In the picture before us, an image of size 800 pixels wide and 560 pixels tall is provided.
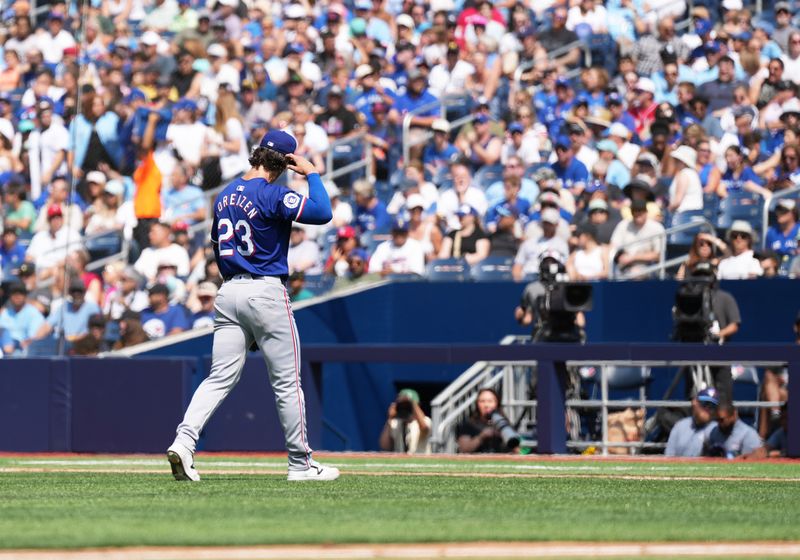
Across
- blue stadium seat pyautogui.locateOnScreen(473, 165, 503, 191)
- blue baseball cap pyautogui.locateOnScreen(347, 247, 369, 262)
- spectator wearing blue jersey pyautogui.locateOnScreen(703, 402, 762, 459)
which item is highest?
blue stadium seat pyautogui.locateOnScreen(473, 165, 503, 191)

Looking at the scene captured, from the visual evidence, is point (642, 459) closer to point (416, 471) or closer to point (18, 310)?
point (416, 471)

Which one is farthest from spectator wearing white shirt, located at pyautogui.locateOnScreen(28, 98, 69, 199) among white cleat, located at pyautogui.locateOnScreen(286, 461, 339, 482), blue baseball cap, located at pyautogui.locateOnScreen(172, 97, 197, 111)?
white cleat, located at pyautogui.locateOnScreen(286, 461, 339, 482)

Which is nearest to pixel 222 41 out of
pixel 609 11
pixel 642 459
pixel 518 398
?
pixel 609 11

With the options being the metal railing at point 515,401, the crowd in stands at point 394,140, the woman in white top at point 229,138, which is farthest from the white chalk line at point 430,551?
the woman in white top at point 229,138

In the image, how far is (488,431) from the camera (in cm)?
1497

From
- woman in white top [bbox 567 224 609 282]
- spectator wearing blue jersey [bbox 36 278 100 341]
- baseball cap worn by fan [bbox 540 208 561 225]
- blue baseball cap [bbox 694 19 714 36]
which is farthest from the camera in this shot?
blue baseball cap [bbox 694 19 714 36]

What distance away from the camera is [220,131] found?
67.7 ft

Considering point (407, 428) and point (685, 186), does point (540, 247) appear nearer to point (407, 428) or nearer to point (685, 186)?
point (685, 186)

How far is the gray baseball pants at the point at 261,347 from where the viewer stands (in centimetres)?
917

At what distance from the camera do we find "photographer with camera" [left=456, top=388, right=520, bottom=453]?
1481 cm

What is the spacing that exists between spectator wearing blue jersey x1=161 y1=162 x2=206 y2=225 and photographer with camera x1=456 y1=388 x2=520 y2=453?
546 centimetres

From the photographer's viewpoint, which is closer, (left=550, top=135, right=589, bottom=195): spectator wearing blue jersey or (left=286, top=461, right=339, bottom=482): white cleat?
(left=286, top=461, right=339, bottom=482): white cleat

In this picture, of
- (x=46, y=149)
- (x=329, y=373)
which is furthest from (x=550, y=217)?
(x=46, y=149)

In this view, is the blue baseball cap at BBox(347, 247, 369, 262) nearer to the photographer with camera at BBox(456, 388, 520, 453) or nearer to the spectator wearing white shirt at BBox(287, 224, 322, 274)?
the spectator wearing white shirt at BBox(287, 224, 322, 274)
